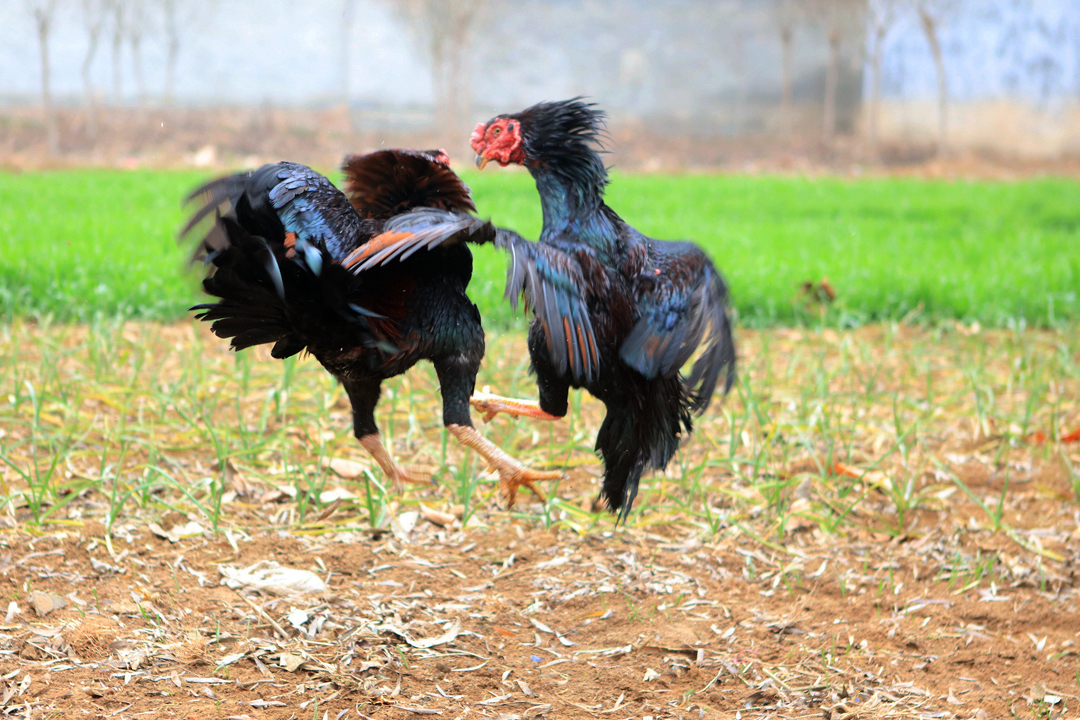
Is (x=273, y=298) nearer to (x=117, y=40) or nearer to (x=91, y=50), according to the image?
(x=91, y=50)

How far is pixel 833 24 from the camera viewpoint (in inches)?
779

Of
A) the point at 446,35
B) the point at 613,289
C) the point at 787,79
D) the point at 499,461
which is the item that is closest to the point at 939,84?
the point at 787,79

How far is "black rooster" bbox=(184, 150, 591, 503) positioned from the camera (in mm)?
1996

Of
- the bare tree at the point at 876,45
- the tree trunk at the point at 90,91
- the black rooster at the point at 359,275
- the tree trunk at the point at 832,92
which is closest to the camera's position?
the black rooster at the point at 359,275

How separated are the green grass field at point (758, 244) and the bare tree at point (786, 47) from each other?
9.08m

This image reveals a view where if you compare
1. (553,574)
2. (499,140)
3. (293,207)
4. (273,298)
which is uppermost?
(499,140)

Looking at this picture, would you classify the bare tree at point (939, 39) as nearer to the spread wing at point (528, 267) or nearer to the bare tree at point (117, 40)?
the bare tree at point (117, 40)

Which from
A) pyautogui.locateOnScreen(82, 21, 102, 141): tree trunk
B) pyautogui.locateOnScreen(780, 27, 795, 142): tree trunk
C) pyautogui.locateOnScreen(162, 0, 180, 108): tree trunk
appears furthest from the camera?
pyautogui.locateOnScreen(780, 27, 795, 142): tree trunk

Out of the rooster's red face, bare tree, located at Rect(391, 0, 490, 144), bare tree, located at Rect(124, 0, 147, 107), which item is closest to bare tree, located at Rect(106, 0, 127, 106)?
bare tree, located at Rect(124, 0, 147, 107)

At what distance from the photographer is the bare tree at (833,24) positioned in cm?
1873

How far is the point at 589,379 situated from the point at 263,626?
1.13 m

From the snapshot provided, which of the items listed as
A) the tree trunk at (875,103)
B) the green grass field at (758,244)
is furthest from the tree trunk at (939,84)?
the green grass field at (758,244)

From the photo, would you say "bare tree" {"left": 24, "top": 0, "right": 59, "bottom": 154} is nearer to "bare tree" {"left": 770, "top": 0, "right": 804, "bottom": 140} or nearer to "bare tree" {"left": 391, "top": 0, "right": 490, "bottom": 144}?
"bare tree" {"left": 391, "top": 0, "right": 490, "bottom": 144}

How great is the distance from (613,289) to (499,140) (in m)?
0.51
